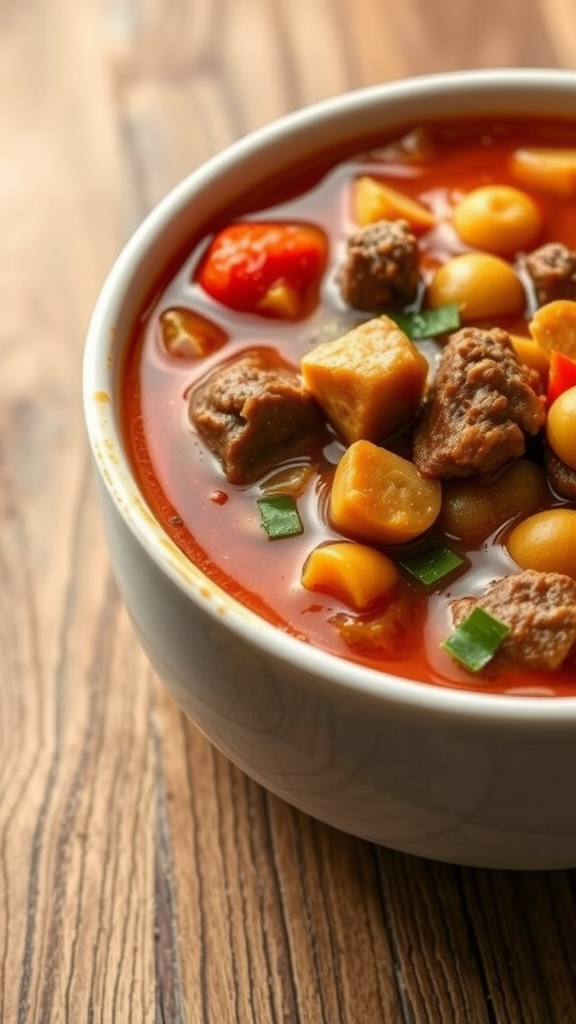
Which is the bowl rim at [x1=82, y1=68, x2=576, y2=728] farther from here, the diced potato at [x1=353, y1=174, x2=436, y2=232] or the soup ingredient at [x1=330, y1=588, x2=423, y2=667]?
the diced potato at [x1=353, y1=174, x2=436, y2=232]

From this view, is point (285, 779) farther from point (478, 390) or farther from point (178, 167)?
point (178, 167)

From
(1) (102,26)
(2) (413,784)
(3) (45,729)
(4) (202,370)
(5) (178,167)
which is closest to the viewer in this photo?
(2) (413,784)

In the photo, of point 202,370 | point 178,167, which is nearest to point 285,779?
point 202,370

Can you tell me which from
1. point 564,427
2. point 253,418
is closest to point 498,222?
point 564,427

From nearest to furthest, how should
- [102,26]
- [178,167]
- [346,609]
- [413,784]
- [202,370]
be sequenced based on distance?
[413,784] → [346,609] → [202,370] → [178,167] → [102,26]

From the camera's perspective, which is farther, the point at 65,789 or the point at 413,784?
the point at 65,789

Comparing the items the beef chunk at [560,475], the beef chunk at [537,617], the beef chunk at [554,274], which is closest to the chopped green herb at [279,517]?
the beef chunk at [537,617]

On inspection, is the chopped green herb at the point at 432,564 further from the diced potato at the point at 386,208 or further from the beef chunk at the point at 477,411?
the diced potato at the point at 386,208

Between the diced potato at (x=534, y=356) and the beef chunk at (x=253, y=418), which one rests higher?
the beef chunk at (x=253, y=418)
